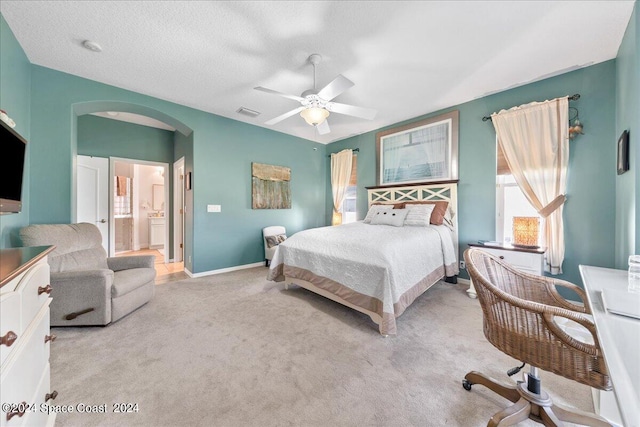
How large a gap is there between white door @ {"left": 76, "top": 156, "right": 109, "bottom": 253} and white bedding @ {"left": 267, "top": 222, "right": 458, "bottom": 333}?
3690 mm

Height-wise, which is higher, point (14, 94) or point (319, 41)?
point (319, 41)

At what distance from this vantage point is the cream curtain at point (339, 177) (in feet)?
18.0

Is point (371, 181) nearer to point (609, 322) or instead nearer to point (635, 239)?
point (635, 239)

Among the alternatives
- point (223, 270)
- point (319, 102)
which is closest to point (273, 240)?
point (223, 270)

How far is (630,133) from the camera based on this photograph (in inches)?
78.6

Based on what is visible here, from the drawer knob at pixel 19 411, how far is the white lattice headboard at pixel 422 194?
4306mm

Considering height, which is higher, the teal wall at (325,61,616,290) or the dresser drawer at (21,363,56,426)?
the teal wall at (325,61,616,290)

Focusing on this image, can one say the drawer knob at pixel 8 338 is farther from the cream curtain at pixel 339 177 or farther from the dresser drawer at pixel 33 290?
the cream curtain at pixel 339 177

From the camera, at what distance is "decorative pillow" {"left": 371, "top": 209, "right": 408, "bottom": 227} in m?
3.65

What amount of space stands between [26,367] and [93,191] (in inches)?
181

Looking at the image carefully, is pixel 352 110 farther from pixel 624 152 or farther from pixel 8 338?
pixel 8 338

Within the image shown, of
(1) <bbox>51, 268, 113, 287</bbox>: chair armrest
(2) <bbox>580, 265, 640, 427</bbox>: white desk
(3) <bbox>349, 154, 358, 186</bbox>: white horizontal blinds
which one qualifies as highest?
(3) <bbox>349, 154, 358, 186</bbox>: white horizontal blinds

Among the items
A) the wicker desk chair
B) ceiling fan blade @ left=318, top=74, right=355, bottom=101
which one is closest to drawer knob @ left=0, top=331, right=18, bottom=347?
the wicker desk chair

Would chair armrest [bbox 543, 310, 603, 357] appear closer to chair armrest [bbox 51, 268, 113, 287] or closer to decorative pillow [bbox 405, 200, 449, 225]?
decorative pillow [bbox 405, 200, 449, 225]
